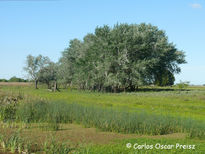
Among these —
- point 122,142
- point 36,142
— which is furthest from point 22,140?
point 122,142

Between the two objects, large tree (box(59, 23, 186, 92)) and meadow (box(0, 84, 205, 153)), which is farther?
large tree (box(59, 23, 186, 92))

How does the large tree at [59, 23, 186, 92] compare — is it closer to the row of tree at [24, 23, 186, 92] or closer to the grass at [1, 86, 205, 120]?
the row of tree at [24, 23, 186, 92]

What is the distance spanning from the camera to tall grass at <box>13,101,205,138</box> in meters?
12.9

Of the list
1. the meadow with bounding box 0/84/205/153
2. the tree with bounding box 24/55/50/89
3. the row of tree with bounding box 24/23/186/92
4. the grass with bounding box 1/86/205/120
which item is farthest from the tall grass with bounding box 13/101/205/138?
the tree with bounding box 24/55/50/89

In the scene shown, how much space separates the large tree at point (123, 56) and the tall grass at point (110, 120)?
3667 cm

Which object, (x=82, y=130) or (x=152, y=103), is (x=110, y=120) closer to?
(x=82, y=130)

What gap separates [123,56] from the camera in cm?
5334

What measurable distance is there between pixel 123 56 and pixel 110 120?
40806 mm

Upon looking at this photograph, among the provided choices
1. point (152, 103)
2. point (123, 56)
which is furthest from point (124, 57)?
point (152, 103)

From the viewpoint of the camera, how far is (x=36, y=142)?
1015 cm

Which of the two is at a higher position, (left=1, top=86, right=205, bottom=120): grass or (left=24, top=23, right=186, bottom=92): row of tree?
(left=24, top=23, right=186, bottom=92): row of tree

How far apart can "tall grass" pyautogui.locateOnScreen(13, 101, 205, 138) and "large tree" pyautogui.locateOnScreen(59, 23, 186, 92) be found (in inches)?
1444

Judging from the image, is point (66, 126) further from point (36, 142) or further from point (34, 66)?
point (34, 66)

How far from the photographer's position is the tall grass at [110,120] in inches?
508
